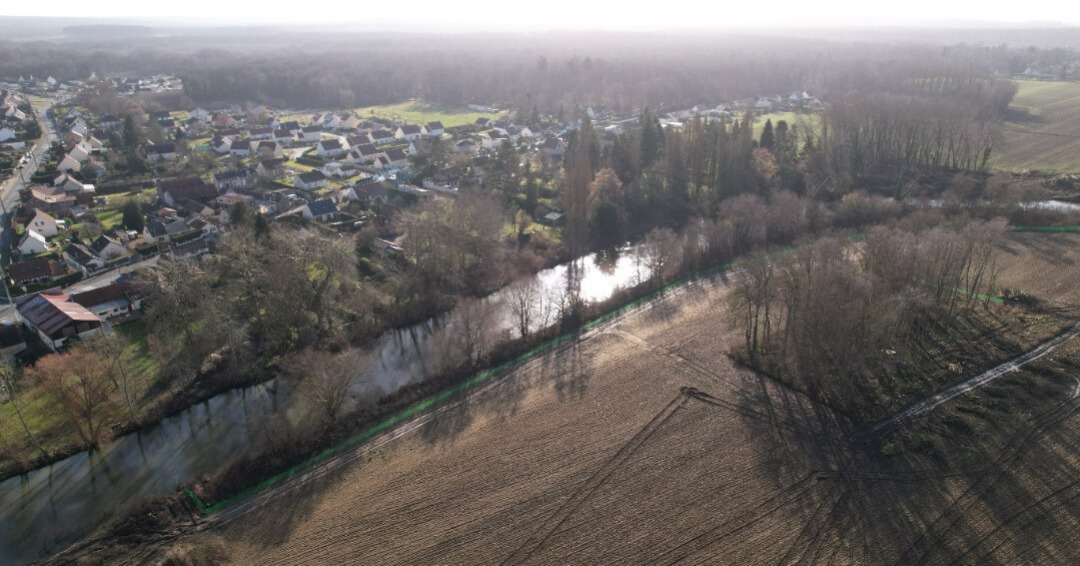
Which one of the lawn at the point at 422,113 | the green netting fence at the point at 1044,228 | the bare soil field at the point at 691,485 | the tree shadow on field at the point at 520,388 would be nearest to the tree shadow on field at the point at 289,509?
the bare soil field at the point at 691,485

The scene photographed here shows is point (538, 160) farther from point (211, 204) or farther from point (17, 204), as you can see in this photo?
point (17, 204)

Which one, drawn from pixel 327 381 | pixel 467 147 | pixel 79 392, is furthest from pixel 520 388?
pixel 467 147

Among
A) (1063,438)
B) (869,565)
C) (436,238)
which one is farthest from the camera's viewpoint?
(436,238)

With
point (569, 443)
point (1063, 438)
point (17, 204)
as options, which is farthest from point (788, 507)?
point (17, 204)

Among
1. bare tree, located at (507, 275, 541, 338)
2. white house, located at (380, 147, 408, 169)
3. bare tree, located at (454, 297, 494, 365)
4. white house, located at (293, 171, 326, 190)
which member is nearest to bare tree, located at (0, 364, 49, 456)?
bare tree, located at (454, 297, 494, 365)

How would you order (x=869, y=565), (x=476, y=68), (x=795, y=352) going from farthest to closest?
(x=476, y=68) → (x=795, y=352) → (x=869, y=565)

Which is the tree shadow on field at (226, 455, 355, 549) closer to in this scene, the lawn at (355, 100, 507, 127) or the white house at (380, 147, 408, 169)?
the white house at (380, 147, 408, 169)

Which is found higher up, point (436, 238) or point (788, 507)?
point (436, 238)
